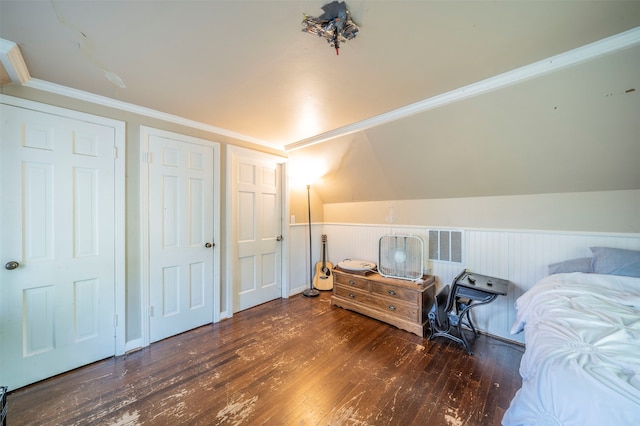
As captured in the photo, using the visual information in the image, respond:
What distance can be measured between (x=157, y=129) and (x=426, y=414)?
3.26 m

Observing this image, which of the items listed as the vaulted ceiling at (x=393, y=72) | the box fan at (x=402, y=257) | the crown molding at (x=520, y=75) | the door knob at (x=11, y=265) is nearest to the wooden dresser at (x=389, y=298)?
the box fan at (x=402, y=257)

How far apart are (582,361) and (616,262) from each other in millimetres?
1491

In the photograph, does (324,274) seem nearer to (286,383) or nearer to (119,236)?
(286,383)

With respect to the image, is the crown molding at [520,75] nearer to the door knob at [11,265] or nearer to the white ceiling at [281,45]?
the white ceiling at [281,45]

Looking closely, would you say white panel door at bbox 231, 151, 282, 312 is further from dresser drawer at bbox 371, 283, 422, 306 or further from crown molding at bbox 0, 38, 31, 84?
crown molding at bbox 0, 38, 31, 84

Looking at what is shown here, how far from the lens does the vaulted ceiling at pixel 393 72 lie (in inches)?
46.6

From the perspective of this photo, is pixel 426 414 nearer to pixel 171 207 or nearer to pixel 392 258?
pixel 392 258

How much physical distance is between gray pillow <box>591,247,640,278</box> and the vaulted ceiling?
589mm

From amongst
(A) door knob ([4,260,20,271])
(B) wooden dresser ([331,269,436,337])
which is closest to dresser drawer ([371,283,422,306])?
(B) wooden dresser ([331,269,436,337])

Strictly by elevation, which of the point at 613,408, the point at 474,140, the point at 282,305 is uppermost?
the point at 474,140

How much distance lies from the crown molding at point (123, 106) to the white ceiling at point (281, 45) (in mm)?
64

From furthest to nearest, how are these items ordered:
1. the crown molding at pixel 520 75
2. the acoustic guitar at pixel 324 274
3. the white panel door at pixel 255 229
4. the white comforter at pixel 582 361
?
the acoustic guitar at pixel 324 274 → the white panel door at pixel 255 229 → the crown molding at pixel 520 75 → the white comforter at pixel 582 361

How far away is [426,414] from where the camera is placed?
1494mm

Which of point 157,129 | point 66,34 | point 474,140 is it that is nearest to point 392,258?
point 474,140
